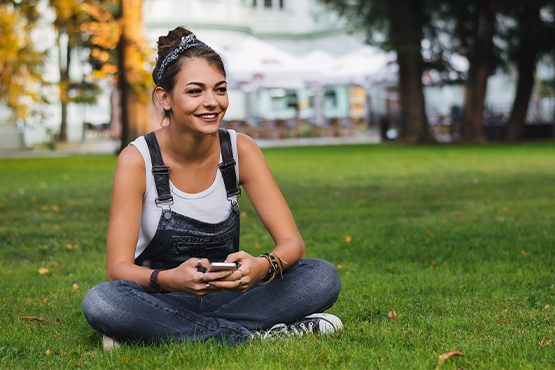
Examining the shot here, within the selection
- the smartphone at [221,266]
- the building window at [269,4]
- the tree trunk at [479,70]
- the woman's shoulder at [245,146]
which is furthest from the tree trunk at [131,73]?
the building window at [269,4]

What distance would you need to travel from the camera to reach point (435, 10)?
23.4m

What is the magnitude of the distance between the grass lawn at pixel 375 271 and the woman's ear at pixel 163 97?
3.73 feet

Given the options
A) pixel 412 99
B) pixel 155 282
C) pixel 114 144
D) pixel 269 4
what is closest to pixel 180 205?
pixel 155 282

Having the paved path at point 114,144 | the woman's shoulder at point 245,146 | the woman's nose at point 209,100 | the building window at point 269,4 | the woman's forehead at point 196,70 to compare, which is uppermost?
the building window at point 269,4

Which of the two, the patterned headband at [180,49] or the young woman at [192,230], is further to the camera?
the patterned headband at [180,49]

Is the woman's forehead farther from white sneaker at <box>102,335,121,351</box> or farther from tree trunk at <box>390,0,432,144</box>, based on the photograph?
tree trunk at <box>390,0,432,144</box>

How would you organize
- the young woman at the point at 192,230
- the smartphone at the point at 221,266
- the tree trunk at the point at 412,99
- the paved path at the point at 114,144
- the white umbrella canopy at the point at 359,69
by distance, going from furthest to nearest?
the white umbrella canopy at the point at 359,69 < the paved path at the point at 114,144 < the tree trunk at the point at 412,99 < the young woman at the point at 192,230 < the smartphone at the point at 221,266

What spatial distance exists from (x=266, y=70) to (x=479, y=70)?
7.66 meters

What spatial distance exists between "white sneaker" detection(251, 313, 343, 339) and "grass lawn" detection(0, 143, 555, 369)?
0.28ft

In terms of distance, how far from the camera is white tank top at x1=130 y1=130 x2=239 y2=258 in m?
3.82

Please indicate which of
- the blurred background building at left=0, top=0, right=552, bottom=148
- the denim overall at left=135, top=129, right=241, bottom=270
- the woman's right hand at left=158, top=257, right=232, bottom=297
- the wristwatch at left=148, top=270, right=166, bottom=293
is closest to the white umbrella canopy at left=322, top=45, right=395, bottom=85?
the blurred background building at left=0, top=0, right=552, bottom=148

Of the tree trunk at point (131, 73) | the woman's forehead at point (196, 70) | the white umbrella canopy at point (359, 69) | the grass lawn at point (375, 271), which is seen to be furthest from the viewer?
the white umbrella canopy at point (359, 69)

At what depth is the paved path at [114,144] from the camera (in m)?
25.7

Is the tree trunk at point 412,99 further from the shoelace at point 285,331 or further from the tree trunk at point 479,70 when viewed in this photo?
the shoelace at point 285,331
